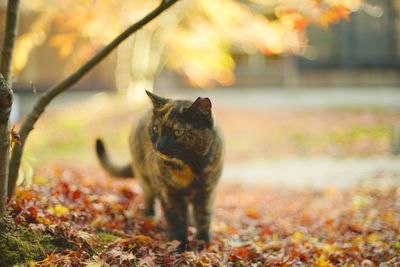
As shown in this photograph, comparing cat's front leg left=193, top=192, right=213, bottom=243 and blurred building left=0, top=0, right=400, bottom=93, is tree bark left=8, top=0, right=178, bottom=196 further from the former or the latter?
blurred building left=0, top=0, right=400, bottom=93

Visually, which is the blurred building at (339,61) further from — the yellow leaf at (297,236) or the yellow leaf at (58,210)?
the yellow leaf at (297,236)

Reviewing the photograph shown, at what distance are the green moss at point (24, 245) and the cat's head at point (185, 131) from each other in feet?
3.87

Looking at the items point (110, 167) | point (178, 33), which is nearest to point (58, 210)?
point (110, 167)

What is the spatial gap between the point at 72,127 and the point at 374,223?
40.3ft

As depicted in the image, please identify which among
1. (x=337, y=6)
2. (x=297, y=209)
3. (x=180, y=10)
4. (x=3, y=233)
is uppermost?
(x=180, y=10)

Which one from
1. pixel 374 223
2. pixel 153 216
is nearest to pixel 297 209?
pixel 374 223

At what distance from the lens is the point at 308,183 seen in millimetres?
9141

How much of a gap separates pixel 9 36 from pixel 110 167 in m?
2.27

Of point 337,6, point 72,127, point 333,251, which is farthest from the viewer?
point 72,127

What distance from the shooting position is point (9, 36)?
422 cm

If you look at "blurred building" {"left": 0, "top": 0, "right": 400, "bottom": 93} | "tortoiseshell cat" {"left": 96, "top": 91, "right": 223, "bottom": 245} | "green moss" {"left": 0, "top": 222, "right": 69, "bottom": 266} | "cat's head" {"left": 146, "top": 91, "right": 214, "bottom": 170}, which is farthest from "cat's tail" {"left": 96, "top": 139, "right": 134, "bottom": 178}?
"blurred building" {"left": 0, "top": 0, "right": 400, "bottom": 93}

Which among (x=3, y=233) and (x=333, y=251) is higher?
(x=3, y=233)

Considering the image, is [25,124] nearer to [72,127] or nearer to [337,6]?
[337,6]

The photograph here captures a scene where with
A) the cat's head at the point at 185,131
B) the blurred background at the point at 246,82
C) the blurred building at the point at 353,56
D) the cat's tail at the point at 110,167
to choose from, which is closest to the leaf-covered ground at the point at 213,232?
the cat's tail at the point at 110,167
